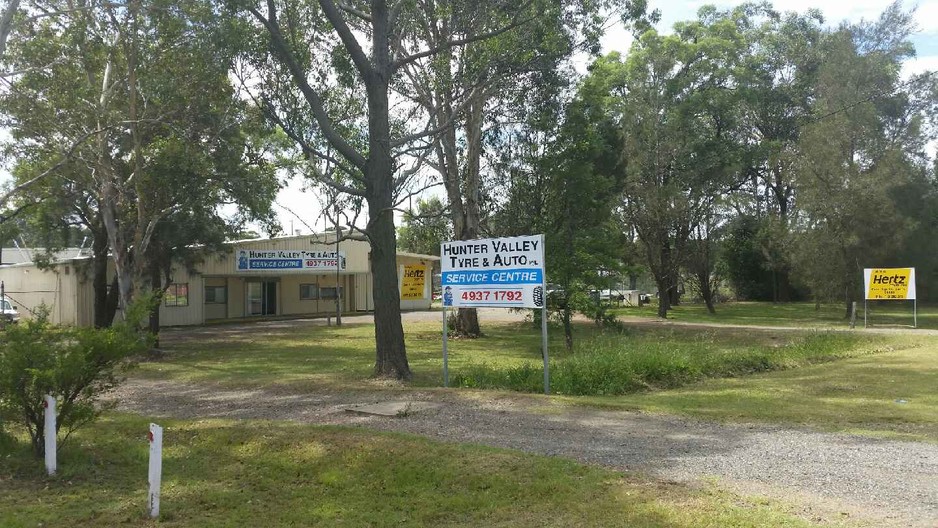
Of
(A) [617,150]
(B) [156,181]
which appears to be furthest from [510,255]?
(A) [617,150]

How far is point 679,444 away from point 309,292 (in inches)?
1466

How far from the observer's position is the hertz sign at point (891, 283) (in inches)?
1070

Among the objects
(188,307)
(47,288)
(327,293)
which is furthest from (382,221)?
(327,293)

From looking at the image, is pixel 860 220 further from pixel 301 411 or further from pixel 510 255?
pixel 301 411

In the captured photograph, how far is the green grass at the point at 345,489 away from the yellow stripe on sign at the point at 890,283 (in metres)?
25.6

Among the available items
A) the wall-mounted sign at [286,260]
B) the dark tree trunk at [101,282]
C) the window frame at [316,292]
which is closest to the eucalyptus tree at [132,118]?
the dark tree trunk at [101,282]

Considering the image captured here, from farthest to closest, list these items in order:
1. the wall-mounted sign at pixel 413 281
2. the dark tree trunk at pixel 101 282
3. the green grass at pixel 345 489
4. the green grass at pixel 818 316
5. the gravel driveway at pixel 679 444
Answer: the green grass at pixel 818 316
the wall-mounted sign at pixel 413 281
the dark tree trunk at pixel 101 282
the gravel driveway at pixel 679 444
the green grass at pixel 345 489

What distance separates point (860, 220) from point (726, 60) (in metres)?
16.5

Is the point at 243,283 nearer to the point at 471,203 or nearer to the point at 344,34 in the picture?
the point at 471,203

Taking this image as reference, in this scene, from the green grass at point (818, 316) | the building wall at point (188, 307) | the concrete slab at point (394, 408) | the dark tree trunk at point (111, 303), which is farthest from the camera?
the building wall at point (188, 307)

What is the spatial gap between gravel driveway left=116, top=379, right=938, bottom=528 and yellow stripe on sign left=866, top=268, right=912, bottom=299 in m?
22.5

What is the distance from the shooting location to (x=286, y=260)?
39.1 meters

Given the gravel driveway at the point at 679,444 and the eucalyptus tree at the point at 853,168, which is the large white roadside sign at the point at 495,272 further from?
the eucalyptus tree at the point at 853,168

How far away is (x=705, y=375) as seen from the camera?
1446 centimetres
